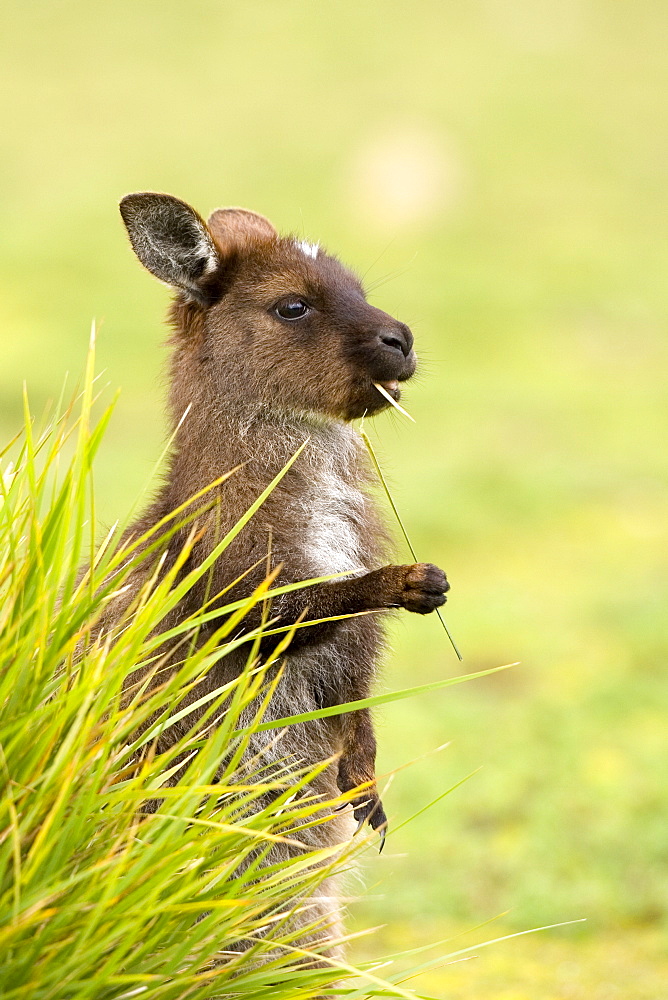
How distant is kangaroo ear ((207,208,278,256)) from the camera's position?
158 inches

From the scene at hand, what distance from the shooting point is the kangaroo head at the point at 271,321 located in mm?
3824

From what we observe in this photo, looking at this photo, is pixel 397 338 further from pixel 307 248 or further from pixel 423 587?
pixel 423 587

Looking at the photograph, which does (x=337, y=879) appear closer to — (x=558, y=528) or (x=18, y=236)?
(x=558, y=528)

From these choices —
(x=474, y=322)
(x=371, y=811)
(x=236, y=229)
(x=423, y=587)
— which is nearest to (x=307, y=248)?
(x=236, y=229)

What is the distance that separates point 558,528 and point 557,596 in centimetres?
183

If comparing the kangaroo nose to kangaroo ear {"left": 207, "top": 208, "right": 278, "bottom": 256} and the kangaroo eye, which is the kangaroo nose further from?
kangaroo ear {"left": 207, "top": 208, "right": 278, "bottom": 256}

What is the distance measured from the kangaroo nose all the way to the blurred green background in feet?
2.28

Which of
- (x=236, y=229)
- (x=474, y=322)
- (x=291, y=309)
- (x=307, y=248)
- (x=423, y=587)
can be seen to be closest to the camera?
(x=423, y=587)

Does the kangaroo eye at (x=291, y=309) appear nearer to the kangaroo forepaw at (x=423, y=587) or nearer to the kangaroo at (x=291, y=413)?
the kangaroo at (x=291, y=413)

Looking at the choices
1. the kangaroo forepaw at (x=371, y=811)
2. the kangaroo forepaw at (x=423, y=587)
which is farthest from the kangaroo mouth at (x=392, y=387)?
the kangaroo forepaw at (x=371, y=811)

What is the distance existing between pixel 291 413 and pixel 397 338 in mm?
398

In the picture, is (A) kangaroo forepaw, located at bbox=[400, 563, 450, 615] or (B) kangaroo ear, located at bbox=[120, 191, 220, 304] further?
(B) kangaroo ear, located at bbox=[120, 191, 220, 304]

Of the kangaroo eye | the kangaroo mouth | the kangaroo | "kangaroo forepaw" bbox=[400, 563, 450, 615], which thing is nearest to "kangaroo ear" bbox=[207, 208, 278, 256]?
the kangaroo

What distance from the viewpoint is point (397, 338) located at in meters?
3.84
